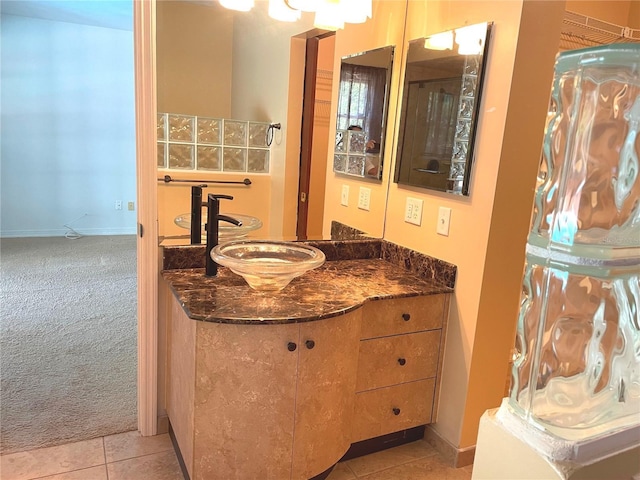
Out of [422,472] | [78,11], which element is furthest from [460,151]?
[78,11]

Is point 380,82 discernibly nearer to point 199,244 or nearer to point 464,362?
point 199,244

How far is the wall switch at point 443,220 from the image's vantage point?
6.89 feet

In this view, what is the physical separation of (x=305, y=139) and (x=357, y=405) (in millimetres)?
1309

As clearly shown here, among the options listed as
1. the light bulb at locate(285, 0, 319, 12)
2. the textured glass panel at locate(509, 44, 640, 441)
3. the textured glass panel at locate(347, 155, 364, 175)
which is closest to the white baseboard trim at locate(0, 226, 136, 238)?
the textured glass panel at locate(347, 155, 364, 175)

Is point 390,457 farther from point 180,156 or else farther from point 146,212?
point 180,156

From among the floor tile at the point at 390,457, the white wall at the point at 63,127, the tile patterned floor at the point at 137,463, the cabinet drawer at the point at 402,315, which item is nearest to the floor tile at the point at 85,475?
the tile patterned floor at the point at 137,463

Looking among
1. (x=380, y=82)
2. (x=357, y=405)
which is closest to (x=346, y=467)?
(x=357, y=405)

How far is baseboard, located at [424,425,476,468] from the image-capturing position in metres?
2.12

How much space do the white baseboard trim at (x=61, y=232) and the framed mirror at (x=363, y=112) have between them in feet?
15.0

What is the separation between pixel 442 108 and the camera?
6.90 feet

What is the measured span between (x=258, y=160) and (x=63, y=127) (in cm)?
448

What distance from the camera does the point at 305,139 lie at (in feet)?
8.19

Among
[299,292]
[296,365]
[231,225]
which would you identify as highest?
[231,225]

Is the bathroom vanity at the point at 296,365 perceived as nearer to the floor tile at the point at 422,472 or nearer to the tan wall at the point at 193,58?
the floor tile at the point at 422,472
